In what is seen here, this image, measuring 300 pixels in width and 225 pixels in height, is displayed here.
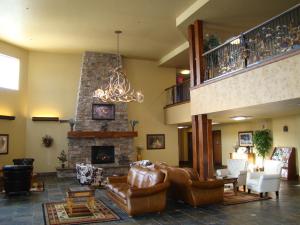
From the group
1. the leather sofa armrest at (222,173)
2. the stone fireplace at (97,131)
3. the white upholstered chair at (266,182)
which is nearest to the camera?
the white upholstered chair at (266,182)

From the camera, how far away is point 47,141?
39.2 feet

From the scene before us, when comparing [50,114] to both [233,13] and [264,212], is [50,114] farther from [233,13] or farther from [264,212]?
[264,212]

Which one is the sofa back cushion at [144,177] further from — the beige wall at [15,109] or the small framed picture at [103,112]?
the beige wall at [15,109]

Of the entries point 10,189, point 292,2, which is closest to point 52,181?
point 10,189

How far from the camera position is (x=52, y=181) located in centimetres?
1041

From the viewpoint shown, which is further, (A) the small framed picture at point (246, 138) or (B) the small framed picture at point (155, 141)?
(B) the small framed picture at point (155, 141)

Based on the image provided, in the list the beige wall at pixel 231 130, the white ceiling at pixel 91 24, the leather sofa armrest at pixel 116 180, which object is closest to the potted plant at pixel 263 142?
the beige wall at pixel 231 130

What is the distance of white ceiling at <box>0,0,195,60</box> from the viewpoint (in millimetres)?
8211

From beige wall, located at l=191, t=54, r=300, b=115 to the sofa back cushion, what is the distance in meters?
2.53

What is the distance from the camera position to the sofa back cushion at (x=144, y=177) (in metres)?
6.19

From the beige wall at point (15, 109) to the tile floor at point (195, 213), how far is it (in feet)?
13.4

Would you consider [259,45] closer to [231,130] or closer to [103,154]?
[103,154]

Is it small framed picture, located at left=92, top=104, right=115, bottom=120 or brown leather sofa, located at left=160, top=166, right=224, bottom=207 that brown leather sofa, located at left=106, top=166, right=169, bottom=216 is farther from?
small framed picture, located at left=92, top=104, right=115, bottom=120

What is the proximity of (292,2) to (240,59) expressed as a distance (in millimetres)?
2508
